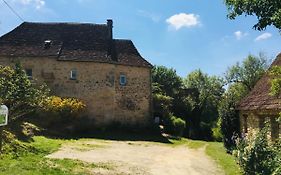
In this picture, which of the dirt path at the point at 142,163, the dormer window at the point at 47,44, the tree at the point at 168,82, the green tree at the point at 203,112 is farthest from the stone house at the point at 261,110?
the tree at the point at 168,82

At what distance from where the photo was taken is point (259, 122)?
60.7 ft

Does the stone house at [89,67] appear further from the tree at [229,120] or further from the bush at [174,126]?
the tree at [229,120]

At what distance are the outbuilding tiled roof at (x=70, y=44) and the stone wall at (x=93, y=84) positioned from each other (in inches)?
23.2

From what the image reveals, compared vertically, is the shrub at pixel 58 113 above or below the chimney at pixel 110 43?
below

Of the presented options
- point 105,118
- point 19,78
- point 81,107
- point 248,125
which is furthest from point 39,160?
point 105,118

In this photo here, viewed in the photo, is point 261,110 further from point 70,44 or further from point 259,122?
point 70,44

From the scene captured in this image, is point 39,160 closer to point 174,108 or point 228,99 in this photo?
point 228,99

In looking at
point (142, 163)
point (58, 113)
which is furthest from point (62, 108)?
point (142, 163)

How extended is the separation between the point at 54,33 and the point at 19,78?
1634 cm

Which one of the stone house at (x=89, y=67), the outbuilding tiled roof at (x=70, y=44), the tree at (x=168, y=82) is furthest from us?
the tree at (x=168, y=82)

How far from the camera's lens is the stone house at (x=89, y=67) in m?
33.9

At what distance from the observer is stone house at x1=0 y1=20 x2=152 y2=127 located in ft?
111

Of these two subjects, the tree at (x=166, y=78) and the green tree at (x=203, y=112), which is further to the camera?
the tree at (x=166, y=78)

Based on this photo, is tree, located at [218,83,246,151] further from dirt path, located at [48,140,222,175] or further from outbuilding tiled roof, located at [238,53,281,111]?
dirt path, located at [48,140,222,175]
